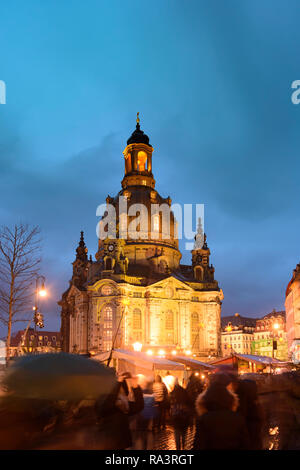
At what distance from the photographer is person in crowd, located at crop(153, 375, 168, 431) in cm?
1825

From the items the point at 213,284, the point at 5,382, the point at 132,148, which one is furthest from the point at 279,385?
the point at 132,148

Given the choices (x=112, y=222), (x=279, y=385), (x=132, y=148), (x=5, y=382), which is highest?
Answer: (x=132, y=148)

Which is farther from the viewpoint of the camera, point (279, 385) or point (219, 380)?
point (279, 385)

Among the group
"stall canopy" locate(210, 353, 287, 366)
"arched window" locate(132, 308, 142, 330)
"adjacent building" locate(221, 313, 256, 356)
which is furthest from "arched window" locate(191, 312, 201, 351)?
"adjacent building" locate(221, 313, 256, 356)

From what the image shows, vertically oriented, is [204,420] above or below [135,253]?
below

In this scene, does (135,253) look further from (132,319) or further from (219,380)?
(219,380)

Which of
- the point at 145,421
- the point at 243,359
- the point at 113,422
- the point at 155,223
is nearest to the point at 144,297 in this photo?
the point at 155,223

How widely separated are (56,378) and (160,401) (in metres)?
9.31

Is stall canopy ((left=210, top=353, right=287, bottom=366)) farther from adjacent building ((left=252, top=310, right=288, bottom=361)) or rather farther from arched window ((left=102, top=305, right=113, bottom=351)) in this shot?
adjacent building ((left=252, top=310, right=288, bottom=361))

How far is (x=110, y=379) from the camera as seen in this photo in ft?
38.1

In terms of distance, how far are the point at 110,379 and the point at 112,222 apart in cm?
7111

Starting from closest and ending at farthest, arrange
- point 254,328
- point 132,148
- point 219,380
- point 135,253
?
point 219,380
point 135,253
point 132,148
point 254,328

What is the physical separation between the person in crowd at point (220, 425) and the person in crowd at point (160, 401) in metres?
11.2

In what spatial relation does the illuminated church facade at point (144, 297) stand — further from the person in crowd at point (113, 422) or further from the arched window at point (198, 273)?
the person in crowd at point (113, 422)
